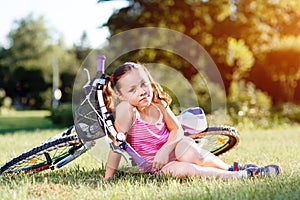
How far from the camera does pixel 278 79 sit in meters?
17.2

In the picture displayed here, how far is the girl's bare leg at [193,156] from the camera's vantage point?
378cm

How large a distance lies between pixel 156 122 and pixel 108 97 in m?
0.46

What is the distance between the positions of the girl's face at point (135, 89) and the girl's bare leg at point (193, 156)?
16.8 inches

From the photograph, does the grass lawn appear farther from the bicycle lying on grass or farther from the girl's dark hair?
the girl's dark hair

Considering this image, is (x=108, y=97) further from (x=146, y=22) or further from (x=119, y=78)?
(x=146, y=22)

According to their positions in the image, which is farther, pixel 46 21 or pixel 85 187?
pixel 46 21

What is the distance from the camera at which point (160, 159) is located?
3.81 metres

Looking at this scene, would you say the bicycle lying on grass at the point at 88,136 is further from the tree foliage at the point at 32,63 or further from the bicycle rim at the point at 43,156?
the tree foliage at the point at 32,63

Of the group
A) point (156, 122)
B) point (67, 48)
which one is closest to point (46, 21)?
point (67, 48)

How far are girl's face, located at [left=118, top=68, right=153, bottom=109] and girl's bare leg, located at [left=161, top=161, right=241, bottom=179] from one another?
0.54 metres

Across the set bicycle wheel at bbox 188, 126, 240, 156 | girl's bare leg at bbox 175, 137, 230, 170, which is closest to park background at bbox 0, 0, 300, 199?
bicycle wheel at bbox 188, 126, 240, 156

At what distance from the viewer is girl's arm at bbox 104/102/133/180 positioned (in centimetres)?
374

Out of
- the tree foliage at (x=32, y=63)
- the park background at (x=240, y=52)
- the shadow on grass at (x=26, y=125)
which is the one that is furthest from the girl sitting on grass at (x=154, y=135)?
the tree foliage at (x=32, y=63)

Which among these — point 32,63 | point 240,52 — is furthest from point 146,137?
point 32,63
